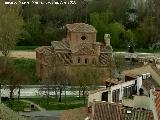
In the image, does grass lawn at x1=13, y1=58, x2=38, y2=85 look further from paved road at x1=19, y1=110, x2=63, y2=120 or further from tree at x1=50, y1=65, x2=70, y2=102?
paved road at x1=19, y1=110, x2=63, y2=120

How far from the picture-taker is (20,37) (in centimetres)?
5659

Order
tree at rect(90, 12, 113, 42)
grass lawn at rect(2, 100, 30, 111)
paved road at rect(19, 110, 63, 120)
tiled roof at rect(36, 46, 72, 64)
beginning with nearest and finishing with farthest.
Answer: paved road at rect(19, 110, 63, 120)
grass lawn at rect(2, 100, 30, 111)
tiled roof at rect(36, 46, 72, 64)
tree at rect(90, 12, 113, 42)

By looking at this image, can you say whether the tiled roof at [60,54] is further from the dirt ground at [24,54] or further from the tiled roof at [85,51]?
the dirt ground at [24,54]

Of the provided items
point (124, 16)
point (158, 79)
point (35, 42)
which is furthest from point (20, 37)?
point (158, 79)

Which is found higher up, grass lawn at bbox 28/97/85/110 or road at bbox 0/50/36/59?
road at bbox 0/50/36/59

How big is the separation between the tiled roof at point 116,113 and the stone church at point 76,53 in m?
22.2

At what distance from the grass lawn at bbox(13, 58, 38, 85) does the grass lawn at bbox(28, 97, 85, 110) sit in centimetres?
584

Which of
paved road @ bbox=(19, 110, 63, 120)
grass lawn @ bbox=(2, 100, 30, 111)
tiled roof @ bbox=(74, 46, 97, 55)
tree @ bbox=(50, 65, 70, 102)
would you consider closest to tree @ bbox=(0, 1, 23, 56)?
tiled roof @ bbox=(74, 46, 97, 55)

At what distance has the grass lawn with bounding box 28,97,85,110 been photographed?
40.3m

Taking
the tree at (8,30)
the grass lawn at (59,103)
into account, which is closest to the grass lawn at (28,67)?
the tree at (8,30)

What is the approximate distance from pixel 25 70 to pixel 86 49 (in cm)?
602

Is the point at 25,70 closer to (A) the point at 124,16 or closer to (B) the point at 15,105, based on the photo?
(B) the point at 15,105

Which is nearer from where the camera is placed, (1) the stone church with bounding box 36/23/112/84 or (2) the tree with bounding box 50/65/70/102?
(2) the tree with bounding box 50/65/70/102

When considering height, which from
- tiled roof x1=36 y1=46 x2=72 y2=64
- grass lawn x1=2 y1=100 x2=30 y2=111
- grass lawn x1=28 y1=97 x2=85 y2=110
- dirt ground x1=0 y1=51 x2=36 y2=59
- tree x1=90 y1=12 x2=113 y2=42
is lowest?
grass lawn x1=28 y1=97 x2=85 y2=110
